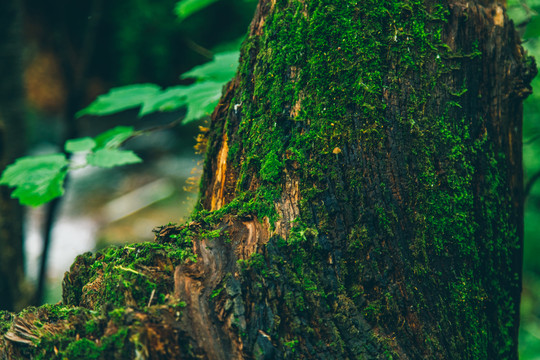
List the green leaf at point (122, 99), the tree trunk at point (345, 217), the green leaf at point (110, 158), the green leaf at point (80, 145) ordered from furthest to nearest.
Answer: the green leaf at point (122, 99)
the green leaf at point (80, 145)
the green leaf at point (110, 158)
the tree trunk at point (345, 217)

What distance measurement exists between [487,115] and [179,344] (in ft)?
4.39

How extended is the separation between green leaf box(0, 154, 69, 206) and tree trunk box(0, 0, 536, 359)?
768mm

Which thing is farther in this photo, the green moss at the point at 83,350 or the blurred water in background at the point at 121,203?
the blurred water in background at the point at 121,203

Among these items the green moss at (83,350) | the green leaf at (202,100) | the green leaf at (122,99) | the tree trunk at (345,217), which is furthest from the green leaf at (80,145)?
the green moss at (83,350)

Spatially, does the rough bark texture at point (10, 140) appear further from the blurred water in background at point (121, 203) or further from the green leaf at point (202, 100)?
the blurred water in background at point (121, 203)

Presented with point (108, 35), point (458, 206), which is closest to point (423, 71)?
point (458, 206)

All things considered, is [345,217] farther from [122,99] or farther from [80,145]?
[122,99]

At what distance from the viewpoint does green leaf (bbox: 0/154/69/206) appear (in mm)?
1956

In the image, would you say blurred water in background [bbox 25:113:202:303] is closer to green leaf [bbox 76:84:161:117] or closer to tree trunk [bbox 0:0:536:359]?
green leaf [bbox 76:84:161:117]

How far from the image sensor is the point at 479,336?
4.54 feet

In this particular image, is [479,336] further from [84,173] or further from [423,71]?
[84,173]

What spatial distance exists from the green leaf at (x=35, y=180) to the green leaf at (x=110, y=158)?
0.17 metres

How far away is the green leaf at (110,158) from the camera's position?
1955 millimetres

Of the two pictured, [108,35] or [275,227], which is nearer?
Result: [275,227]
